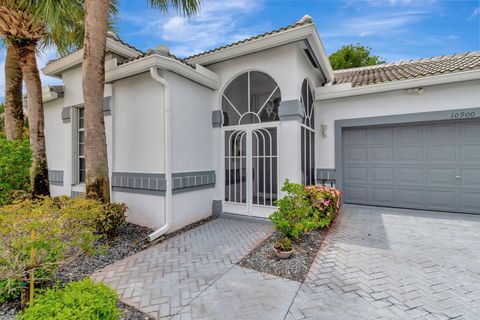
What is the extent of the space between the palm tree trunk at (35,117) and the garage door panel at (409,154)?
1118 cm

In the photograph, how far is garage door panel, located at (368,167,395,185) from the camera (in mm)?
7789

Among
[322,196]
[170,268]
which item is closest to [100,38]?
[170,268]

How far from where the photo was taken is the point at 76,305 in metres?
2.05

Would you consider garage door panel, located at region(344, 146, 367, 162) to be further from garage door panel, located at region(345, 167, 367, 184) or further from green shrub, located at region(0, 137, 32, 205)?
green shrub, located at region(0, 137, 32, 205)

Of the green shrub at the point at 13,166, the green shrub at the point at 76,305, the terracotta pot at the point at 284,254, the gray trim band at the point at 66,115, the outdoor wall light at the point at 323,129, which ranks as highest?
the gray trim band at the point at 66,115

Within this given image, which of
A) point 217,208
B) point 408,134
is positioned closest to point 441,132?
point 408,134

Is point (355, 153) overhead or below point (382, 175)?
overhead

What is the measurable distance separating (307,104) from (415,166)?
399 centimetres

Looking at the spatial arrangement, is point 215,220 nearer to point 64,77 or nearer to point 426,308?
point 426,308

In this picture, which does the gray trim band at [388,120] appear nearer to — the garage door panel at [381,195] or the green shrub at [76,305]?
the garage door panel at [381,195]

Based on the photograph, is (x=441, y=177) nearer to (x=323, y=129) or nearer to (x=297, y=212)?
(x=323, y=129)

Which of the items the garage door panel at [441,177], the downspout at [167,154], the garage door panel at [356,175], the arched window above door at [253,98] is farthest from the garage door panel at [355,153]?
the downspout at [167,154]

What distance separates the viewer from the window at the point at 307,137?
22.1ft

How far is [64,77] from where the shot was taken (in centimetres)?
827
